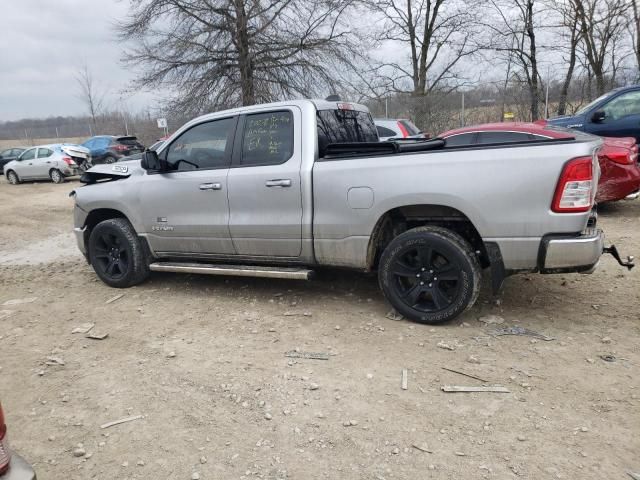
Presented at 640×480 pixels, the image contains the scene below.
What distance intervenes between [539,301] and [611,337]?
0.80m

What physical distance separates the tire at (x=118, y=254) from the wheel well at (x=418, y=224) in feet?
8.62

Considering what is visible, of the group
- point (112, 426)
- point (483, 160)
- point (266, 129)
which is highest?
point (266, 129)

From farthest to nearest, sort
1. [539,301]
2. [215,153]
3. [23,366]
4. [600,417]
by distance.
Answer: [215,153] → [539,301] → [23,366] → [600,417]

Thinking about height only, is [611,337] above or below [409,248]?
below

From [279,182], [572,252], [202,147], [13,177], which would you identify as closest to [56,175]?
[13,177]

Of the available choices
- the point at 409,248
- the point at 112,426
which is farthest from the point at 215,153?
the point at 112,426

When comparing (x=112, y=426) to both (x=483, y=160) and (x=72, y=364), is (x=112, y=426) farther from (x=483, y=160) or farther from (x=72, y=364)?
(x=483, y=160)

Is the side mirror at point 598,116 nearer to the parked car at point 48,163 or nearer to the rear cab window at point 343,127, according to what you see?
the rear cab window at point 343,127

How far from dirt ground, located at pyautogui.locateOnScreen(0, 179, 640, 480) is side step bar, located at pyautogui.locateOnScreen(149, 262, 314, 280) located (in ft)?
1.07

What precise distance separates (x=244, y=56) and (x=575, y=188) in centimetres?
1270

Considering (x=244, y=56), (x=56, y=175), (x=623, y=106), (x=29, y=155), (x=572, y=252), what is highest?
(x=244, y=56)

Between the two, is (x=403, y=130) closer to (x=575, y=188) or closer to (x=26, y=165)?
Answer: (x=575, y=188)

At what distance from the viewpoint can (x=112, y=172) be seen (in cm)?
541

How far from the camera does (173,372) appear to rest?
357cm
